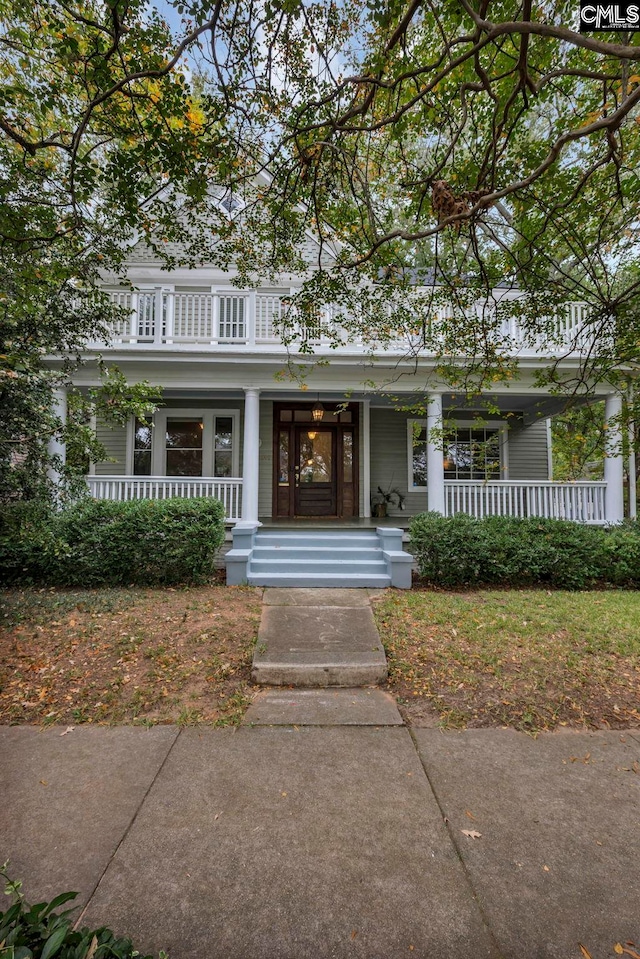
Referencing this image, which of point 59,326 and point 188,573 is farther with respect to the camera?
point 188,573

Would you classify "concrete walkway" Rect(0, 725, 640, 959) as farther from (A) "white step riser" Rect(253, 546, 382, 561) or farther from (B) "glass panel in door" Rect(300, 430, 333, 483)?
(B) "glass panel in door" Rect(300, 430, 333, 483)

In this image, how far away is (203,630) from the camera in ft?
14.2

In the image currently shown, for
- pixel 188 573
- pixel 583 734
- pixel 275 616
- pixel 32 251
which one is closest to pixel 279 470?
pixel 188 573

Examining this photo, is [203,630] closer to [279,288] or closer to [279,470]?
[279,470]

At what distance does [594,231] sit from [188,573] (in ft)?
22.1

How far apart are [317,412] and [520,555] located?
485cm

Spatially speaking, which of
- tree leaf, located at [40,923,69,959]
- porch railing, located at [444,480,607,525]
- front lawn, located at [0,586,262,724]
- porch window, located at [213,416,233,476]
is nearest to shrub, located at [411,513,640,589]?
porch railing, located at [444,480,607,525]

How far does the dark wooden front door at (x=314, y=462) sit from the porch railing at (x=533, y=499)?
8.83 feet

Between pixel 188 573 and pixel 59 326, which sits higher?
pixel 59 326

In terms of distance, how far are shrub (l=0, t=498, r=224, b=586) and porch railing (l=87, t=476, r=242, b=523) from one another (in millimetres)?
1278

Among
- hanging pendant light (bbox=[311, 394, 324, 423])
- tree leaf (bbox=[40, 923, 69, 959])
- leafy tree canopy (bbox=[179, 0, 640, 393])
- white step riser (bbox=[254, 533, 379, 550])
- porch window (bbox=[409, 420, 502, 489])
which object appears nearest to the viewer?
tree leaf (bbox=[40, 923, 69, 959])

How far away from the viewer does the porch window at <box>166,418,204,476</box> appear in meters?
9.61

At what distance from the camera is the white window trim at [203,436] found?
374 inches

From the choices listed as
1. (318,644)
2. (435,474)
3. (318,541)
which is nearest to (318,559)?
(318,541)
